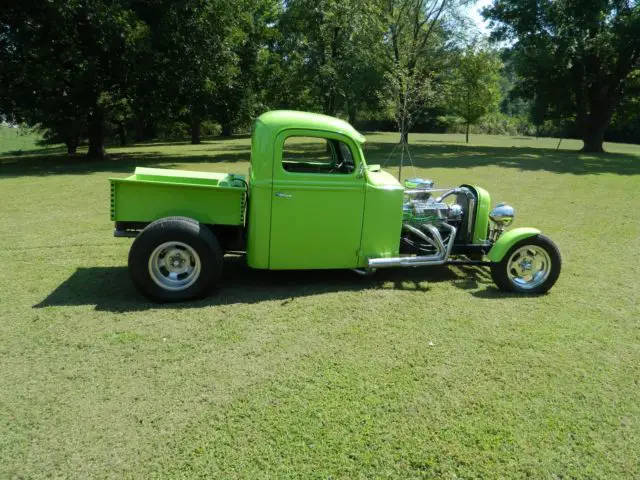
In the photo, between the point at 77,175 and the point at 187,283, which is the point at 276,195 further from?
the point at 77,175

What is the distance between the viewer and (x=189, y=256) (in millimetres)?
4840

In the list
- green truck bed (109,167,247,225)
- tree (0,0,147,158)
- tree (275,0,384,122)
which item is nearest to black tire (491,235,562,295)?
green truck bed (109,167,247,225)

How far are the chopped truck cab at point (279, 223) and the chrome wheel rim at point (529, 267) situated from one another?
0.04 feet

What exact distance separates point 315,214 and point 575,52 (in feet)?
81.1

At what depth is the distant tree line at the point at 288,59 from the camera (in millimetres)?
16453

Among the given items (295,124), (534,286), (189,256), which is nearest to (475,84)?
(534,286)

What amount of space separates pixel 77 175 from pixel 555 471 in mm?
15754

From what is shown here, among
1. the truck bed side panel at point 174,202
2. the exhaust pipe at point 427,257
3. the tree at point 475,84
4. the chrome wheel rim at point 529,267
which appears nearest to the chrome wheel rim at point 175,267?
the truck bed side panel at point 174,202

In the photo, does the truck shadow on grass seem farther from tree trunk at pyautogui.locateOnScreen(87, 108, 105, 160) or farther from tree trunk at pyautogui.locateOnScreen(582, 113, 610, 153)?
tree trunk at pyautogui.locateOnScreen(582, 113, 610, 153)

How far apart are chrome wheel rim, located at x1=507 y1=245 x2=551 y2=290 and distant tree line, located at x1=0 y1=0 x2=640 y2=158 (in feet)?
27.8

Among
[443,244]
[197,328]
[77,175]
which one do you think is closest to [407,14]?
[77,175]

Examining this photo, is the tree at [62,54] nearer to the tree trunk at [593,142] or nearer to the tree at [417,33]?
the tree at [417,33]

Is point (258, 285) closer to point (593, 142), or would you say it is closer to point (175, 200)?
point (175, 200)

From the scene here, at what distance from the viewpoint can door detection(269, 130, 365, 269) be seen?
4.88m
